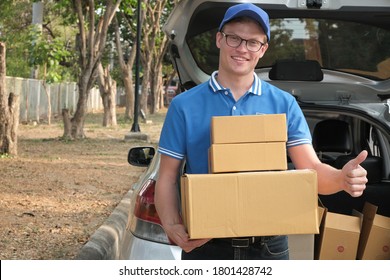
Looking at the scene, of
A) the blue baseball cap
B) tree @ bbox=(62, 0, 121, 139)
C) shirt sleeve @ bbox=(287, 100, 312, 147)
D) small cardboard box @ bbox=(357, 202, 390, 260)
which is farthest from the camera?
tree @ bbox=(62, 0, 121, 139)

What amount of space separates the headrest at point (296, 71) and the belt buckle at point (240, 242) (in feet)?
7.19

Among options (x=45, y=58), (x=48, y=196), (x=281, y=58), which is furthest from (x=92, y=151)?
(x=281, y=58)

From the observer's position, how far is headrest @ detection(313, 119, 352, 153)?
652cm

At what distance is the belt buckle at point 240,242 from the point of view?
3.18 m

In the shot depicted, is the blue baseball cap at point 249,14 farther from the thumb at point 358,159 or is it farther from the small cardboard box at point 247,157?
the thumb at point 358,159

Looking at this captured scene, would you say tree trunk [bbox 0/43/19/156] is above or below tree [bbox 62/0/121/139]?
below

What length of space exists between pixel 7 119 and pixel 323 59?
403 inches

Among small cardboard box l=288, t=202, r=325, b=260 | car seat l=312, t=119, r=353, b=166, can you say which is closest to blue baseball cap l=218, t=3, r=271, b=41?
small cardboard box l=288, t=202, r=325, b=260

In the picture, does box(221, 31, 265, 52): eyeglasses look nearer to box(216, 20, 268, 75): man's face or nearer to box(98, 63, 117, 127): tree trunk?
box(216, 20, 268, 75): man's face

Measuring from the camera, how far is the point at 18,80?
→ 28438 millimetres

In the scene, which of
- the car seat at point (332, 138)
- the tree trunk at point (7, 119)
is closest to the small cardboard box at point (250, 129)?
the car seat at point (332, 138)

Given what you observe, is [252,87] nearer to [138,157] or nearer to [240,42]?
[240,42]

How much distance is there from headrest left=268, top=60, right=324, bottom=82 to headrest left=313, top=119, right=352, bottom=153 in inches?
50.7

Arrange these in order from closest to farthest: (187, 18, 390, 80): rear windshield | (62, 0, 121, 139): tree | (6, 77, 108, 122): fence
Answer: (187, 18, 390, 80): rear windshield < (62, 0, 121, 139): tree < (6, 77, 108, 122): fence
